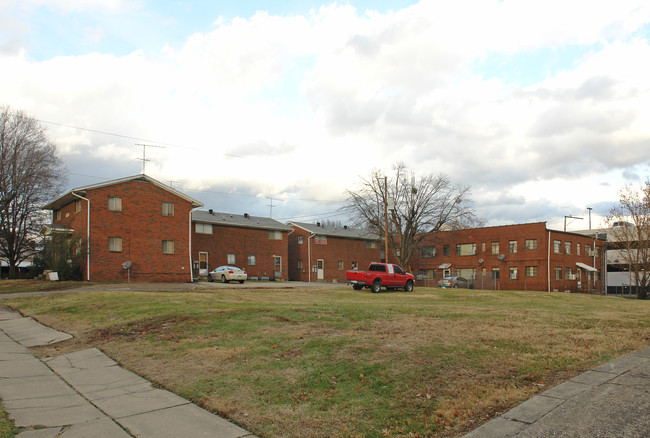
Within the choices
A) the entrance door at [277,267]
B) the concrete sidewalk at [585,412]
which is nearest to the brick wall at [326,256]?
the entrance door at [277,267]

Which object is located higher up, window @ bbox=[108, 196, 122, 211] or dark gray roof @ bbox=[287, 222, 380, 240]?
window @ bbox=[108, 196, 122, 211]

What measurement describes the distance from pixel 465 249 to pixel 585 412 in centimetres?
5550

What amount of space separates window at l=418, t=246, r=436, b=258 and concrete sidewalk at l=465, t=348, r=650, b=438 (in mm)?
56866

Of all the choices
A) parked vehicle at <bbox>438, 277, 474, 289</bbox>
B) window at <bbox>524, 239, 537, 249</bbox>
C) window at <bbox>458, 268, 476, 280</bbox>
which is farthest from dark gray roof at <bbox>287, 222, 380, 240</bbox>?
window at <bbox>524, 239, 537, 249</bbox>

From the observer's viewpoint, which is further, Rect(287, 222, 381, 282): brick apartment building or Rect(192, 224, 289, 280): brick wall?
Rect(287, 222, 381, 282): brick apartment building

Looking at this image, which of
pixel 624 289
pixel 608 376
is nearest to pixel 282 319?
pixel 608 376

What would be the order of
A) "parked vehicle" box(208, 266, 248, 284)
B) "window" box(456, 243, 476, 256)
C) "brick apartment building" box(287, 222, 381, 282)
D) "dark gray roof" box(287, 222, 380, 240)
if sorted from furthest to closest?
"window" box(456, 243, 476, 256), "dark gray roof" box(287, 222, 380, 240), "brick apartment building" box(287, 222, 381, 282), "parked vehicle" box(208, 266, 248, 284)

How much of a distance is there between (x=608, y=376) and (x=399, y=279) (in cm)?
2363

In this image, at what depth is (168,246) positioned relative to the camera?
3675 centimetres

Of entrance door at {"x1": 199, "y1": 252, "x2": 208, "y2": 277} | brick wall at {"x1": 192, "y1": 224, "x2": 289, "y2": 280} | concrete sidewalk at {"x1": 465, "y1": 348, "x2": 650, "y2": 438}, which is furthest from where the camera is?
brick wall at {"x1": 192, "y1": 224, "x2": 289, "y2": 280}

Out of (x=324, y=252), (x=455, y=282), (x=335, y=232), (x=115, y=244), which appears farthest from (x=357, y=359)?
(x=335, y=232)

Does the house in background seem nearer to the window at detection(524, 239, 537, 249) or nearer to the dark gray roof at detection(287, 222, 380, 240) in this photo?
the dark gray roof at detection(287, 222, 380, 240)

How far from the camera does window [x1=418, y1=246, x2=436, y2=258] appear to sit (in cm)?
6247

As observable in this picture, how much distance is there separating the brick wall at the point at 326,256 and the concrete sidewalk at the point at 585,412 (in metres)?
49.1
